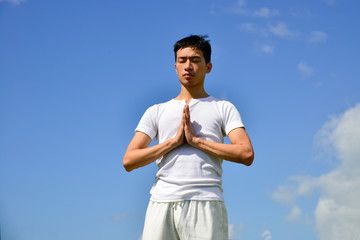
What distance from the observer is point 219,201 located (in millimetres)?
4355

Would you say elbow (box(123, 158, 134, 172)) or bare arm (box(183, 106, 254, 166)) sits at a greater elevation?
bare arm (box(183, 106, 254, 166))

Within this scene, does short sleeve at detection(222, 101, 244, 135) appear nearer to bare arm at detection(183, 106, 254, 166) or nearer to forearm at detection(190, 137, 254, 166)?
bare arm at detection(183, 106, 254, 166)

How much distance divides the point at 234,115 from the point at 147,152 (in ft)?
3.78

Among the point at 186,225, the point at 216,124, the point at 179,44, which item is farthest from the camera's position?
the point at 179,44

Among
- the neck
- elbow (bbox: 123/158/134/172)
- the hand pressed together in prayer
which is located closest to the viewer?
the hand pressed together in prayer

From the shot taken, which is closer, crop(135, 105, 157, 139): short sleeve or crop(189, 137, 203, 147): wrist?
crop(189, 137, 203, 147): wrist

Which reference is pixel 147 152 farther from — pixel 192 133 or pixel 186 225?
pixel 186 225

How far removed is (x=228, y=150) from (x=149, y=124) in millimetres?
1091

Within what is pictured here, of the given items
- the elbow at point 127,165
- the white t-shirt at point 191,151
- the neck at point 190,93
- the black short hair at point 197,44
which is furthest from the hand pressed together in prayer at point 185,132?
the black short hair at point 197,44

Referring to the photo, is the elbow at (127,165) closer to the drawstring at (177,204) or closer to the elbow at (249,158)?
the drawstring at (177,204)

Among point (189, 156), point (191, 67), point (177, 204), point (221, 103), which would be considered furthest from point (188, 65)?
point (177, 204)

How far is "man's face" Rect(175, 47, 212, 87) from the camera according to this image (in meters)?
4.82

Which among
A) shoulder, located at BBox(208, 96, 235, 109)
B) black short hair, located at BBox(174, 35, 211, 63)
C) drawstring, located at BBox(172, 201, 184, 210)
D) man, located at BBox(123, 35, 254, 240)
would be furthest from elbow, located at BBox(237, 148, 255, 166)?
black short hair, located at BBox(174, 35, 211, 63)

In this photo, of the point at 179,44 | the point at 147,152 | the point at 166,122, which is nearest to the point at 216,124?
the point at 166,122
